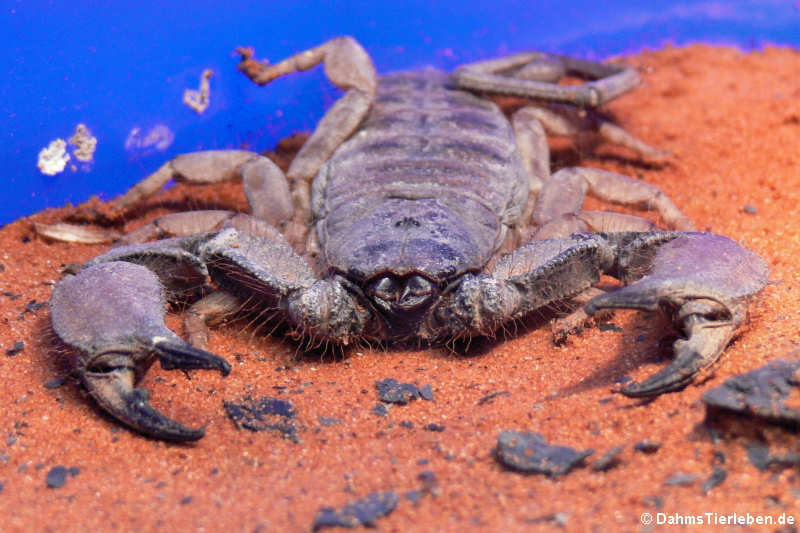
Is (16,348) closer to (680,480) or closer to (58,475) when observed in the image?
(58,475)

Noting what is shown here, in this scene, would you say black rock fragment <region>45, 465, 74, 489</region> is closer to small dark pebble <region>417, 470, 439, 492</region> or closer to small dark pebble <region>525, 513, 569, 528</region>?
small dark pebble <region>417, 470, 439, 492</region>

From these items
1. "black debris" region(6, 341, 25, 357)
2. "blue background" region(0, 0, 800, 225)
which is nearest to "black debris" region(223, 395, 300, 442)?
"black debris" region(6, 341, 25, 357)

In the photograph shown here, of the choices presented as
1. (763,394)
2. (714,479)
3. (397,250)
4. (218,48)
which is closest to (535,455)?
(714,479)

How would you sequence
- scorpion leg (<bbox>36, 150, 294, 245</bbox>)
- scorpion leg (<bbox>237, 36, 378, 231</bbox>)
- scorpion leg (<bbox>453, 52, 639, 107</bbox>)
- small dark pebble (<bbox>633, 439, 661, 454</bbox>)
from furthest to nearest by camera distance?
scorpion leg (<bbox>453, 52, 639, 107</bbox>) → scorpion leg (<bbox>237, 36, 378, 231</bbox>) → scorpion leg (<bbox>36, 150, 294, 245</bbox>) → small dark pebble (<bbox>633, 439, 661, 454</bbox>)

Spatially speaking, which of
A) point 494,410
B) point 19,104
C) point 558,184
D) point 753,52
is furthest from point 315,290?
point 753,52

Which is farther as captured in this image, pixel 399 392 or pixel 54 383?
pixel 399 392

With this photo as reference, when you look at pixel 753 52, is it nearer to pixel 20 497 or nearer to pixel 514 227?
pixel 514 227

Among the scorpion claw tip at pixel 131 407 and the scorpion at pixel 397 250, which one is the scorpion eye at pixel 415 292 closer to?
the scorpion at pixel 397 250
